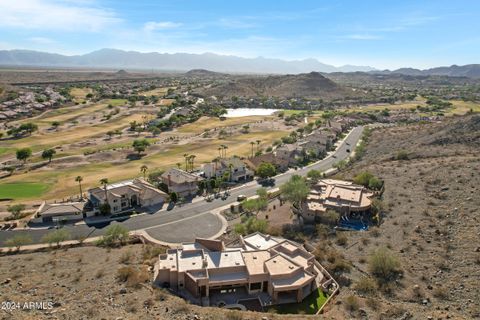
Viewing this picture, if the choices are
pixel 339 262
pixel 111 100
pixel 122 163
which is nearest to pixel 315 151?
pixel 122 163

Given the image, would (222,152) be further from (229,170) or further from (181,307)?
(181,307)

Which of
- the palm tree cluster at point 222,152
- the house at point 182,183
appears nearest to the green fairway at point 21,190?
the house at point 182,183

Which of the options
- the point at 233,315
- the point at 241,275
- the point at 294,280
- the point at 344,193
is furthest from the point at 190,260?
the point at 344,193

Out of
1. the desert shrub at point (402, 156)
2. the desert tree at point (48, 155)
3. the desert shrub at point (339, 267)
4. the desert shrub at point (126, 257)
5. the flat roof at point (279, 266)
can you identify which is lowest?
the desert tree at point (48, 155)

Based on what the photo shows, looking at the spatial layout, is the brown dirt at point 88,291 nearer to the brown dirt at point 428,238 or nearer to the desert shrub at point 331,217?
the brown dirt at point 428,238

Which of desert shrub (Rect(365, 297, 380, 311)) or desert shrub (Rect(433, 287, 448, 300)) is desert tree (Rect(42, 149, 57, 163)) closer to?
desert shrub (Rect(365, 297, 380, 311))

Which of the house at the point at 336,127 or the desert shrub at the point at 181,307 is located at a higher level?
the house at the point at 336,127
